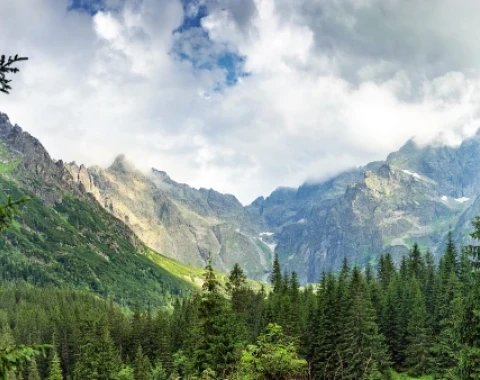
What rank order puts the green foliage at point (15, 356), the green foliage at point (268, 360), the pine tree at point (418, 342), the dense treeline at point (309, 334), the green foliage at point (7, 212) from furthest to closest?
the pine tree at point (418, 342), the dense treeline at point (309, 334), the green foliage at point (268, 360), the green foliage at point (7, 212), the green foliage at point (15, 356)

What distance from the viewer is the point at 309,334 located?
8525cm

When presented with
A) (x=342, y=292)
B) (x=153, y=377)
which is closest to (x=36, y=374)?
(x=153, y=377)

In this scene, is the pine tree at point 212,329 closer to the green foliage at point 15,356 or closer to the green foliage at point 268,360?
the green foliage at point 268,360

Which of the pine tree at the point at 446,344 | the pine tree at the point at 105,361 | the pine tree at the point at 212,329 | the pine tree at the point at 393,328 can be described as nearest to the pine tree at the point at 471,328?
the pine tree at the point at 212,329

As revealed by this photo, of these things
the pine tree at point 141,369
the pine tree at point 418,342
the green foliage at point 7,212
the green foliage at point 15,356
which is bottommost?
the pine tree at point 141,369

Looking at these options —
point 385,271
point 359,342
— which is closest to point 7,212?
point 359,342

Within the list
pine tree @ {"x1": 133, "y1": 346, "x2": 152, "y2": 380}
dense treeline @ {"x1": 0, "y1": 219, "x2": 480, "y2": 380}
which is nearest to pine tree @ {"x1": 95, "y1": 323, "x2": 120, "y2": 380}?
dense treeline @ {"x1": 0, "y1": 219, "x2": 480, "y2": 380}

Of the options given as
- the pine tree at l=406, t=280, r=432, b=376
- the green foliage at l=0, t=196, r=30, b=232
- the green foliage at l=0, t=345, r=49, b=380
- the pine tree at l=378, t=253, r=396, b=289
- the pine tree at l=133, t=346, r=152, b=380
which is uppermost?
the pine tree at l=378, t=253, r=396, b=289

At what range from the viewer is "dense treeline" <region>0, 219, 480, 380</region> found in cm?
3725

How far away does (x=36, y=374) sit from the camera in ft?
381

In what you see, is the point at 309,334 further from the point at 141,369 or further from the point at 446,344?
the point at 141,369

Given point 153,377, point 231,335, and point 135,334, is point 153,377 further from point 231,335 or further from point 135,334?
point 231,335

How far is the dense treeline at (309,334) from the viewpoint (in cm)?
3725

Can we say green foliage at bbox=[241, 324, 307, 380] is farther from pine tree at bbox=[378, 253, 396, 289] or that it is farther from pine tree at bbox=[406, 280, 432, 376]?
pine tree at bbox=[378, 253, 396, 289]
